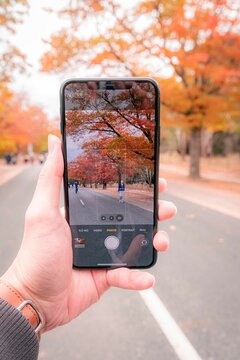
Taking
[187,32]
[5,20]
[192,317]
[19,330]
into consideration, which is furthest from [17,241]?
[187,32]

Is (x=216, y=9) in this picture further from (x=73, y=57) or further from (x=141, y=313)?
(x=141, y=313)

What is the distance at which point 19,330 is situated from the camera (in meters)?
1.58

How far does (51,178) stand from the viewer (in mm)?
1877

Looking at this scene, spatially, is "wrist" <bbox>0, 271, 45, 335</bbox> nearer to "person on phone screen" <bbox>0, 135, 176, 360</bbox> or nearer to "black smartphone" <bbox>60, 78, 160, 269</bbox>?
"person on phone screen" <bbox>0, 135, 176, 360</bbox>

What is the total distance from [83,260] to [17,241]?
472 cm

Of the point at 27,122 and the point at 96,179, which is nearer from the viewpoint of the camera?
the point at 96,179

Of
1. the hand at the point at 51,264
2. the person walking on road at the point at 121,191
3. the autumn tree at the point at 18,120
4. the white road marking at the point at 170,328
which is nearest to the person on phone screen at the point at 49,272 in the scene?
the hand at the point at 51,264

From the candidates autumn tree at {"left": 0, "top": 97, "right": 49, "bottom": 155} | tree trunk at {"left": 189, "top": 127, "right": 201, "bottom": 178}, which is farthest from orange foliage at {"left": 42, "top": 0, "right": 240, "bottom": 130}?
autumn tree at {"left": 0, "top": 97, "right": 49, "bottom": 155}

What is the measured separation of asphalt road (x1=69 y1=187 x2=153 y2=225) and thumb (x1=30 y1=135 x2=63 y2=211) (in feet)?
0.57

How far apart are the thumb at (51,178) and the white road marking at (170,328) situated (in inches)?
76.2

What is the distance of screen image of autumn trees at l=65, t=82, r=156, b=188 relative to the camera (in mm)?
1954

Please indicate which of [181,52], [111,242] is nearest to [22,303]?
[111,242]

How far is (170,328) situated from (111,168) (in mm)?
A: 2155

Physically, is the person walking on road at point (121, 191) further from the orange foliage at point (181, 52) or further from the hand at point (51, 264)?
the orange foliage at point (181, 52)
